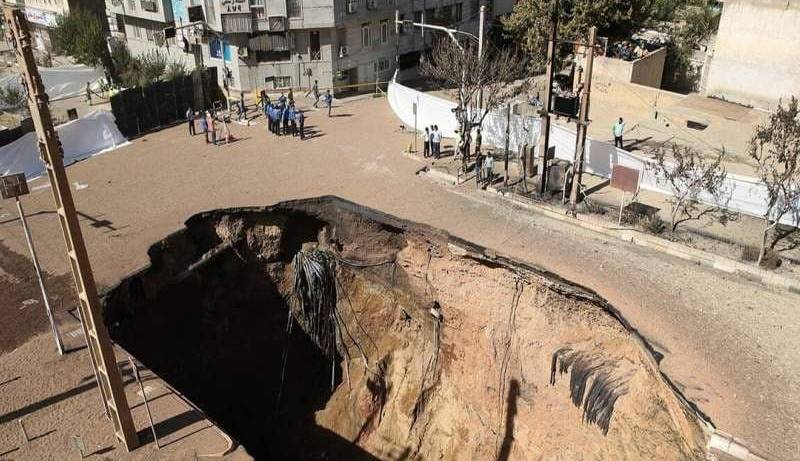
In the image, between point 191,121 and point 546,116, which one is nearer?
point 546,116

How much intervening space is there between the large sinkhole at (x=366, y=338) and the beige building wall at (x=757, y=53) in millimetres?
19942

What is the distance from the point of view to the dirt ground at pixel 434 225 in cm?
1350

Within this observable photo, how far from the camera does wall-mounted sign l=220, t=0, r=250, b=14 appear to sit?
33.8 meters

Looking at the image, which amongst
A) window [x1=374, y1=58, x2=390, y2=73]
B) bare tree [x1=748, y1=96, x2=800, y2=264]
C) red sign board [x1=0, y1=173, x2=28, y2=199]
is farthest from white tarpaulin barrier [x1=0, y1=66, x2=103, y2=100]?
bare tree [x1=748, y1=96, x2=800, y2=264]

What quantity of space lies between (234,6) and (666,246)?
82.7 ft

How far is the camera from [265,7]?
34156 millimetres

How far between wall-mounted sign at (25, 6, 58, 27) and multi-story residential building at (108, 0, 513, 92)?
1008 centimetres

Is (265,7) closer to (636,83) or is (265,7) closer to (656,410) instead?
(636,83)

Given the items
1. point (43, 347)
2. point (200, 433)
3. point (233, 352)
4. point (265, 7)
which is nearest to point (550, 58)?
point (233, 352)

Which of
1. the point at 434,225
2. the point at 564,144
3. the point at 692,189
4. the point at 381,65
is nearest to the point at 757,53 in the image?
the point at 564,144

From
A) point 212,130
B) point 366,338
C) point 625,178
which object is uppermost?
point 212,130

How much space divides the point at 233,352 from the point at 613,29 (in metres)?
27.0

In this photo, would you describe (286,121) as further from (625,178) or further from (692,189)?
(692,189)

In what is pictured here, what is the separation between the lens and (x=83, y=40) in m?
40.0
